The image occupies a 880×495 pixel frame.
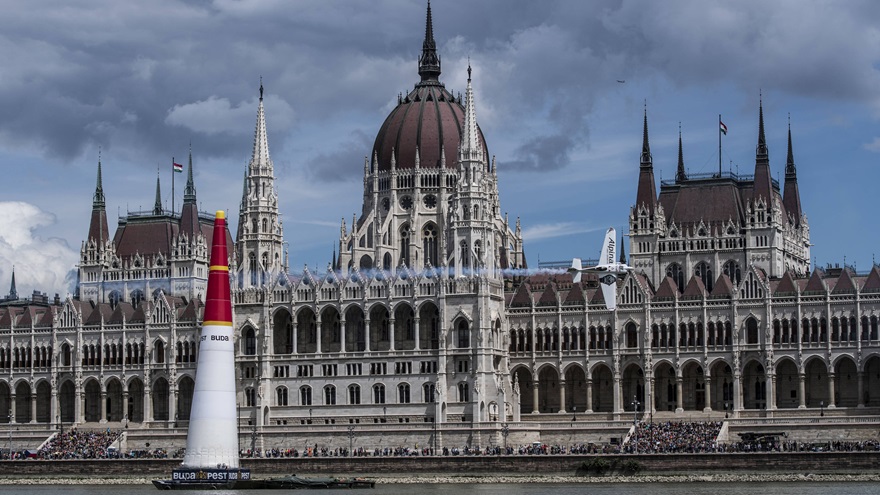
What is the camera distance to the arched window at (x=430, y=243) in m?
198

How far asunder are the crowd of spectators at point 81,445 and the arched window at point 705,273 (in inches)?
2228

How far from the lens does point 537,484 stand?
14450cm

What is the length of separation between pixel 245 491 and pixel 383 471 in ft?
80.5

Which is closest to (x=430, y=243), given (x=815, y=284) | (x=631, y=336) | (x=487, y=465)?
(x=631, y=336)

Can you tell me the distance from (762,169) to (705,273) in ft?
36.8

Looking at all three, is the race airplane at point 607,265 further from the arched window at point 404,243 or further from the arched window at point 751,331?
the arched window at point 404,243

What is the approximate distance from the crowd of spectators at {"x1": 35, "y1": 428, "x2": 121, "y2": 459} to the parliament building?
18.2ft

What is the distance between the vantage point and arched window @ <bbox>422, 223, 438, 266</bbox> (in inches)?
7805

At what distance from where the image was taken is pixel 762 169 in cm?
18025

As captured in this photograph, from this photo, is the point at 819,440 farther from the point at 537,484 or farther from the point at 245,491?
the point at 245,491

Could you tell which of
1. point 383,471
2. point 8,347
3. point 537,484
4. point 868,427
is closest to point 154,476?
point 383,471

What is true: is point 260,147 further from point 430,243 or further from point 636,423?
point 636,423

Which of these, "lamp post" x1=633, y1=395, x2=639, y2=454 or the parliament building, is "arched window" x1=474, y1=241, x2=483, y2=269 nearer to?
the parliament building

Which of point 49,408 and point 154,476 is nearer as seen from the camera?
point 154,476
